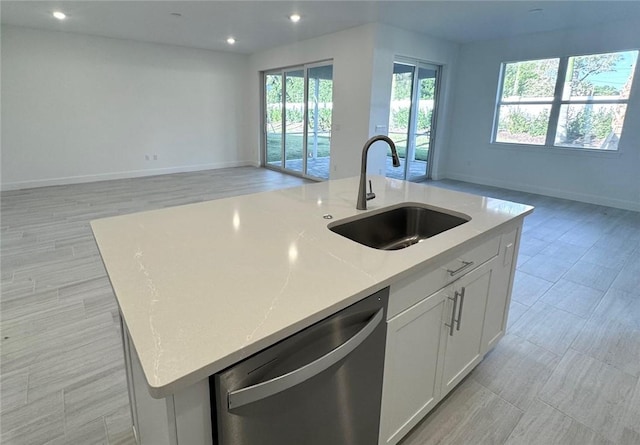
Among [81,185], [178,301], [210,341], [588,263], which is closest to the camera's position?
[210,341]

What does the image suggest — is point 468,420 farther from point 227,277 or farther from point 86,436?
point 86,436

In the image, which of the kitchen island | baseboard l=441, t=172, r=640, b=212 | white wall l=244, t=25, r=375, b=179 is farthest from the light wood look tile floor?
white wall l=244, t=25, r=375, b=179

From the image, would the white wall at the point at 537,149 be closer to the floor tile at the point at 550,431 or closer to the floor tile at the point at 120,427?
the floor tile at the point at 550,431

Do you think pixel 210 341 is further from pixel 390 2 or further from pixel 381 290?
pixel 390 2

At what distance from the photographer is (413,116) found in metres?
6.40

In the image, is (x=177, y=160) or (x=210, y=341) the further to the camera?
(x=177, y=160)

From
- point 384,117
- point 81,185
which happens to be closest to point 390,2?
point 384,117

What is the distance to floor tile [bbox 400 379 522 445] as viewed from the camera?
4.99ft

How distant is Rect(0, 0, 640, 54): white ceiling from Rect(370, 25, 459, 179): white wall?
0.55 ft

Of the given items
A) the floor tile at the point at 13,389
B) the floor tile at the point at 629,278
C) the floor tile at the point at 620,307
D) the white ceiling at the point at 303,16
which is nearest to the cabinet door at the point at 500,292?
the floor tile at the point at 620,307

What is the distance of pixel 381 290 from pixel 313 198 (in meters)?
0.98

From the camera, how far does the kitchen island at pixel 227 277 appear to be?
726 millimetres

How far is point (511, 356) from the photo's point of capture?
6.75 feet

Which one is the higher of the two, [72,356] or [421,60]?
[421,60]
